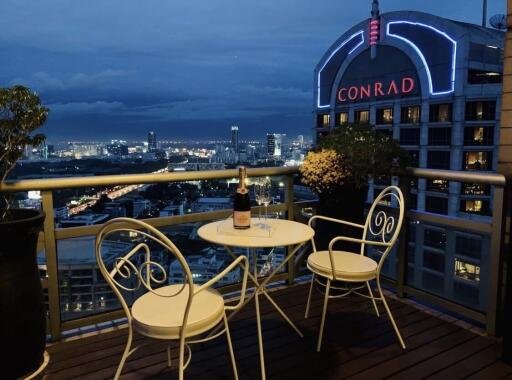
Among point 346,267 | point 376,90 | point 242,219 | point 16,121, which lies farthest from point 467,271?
point 376,90

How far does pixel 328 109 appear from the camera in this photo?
32656 millimetres

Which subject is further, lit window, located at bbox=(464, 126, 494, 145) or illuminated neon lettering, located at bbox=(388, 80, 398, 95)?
illuminated neon lettering, located at bbox=(388, 80, 398, 95)

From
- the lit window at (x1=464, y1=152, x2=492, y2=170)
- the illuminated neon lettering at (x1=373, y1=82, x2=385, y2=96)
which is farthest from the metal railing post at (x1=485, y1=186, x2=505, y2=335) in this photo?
the illuminated neon lettering at (x1=373, y1=82, x2=385, y2=96)

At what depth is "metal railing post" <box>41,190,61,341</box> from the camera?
2543 millimetres

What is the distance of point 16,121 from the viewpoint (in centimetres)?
211

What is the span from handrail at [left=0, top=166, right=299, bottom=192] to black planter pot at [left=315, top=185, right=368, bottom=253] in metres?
0.58

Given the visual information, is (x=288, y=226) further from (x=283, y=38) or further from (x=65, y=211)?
(x=283, y=38)

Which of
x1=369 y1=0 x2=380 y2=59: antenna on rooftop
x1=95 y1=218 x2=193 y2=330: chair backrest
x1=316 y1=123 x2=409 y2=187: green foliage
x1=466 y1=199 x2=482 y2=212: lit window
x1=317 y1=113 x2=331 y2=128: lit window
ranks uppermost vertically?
x1=369 y1=0 x2=380 y2=59: antenna on rooftop

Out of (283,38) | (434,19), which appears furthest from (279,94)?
(434,19)

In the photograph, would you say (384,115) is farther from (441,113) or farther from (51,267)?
(51,267)

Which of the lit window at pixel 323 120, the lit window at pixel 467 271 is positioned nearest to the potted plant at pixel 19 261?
the lit window at pixel 467 271

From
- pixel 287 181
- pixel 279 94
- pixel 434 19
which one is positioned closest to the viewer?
pixel 287 181

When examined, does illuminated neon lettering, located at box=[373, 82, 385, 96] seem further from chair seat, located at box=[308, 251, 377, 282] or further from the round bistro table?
the round bistro table

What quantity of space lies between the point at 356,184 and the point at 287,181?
0.65 metres
